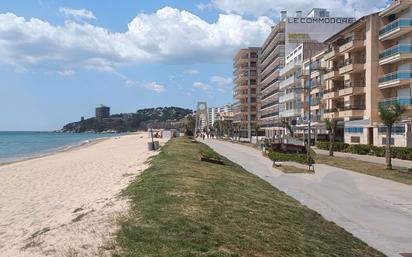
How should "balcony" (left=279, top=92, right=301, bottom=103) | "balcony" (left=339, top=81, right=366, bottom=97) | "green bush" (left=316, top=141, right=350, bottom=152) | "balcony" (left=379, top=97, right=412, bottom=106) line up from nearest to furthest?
"balcony" (left=379, top=97, right=412, bottom=106), "green bush" (left=316, top=141, right=350, bottom=152), "balcony" (left=339, top=81, right=366, bottom=97), "balcony" (left=279, top=92, right=301, bottom=103)

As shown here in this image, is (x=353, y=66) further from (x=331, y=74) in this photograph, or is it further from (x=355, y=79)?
(x=331, y=74)

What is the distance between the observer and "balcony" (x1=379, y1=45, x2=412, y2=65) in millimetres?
46375

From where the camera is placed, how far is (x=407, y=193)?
1644 centimetres

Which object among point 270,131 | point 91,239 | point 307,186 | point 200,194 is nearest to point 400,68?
point 307,186

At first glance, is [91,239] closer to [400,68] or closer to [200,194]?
[200,194]

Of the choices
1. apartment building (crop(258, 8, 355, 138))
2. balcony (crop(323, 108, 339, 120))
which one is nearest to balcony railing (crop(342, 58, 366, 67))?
balcony (crop(323, 108, 339, 120))

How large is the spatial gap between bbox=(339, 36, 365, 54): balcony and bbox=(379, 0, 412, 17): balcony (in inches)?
174

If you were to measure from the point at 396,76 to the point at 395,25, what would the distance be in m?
Answer: 4.92

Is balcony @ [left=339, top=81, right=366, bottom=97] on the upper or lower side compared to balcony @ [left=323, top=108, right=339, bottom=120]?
upper

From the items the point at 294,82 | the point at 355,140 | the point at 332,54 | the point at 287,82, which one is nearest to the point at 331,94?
the point at 332,54

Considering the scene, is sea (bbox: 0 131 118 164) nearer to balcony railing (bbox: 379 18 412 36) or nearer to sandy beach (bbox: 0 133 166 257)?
sandy beach (bbox: 0 133 166 257)

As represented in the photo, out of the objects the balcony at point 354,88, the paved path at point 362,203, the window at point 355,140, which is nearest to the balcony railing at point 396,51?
the balcony at point 354,88

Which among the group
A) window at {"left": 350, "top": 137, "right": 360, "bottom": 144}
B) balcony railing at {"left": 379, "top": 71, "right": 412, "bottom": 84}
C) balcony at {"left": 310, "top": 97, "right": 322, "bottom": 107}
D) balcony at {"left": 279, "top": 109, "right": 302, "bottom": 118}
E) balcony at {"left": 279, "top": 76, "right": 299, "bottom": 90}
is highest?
balcony at {"left": 279, "top": 76, "right": 299, "bottom": 90}

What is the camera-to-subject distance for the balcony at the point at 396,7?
47.0 meters
